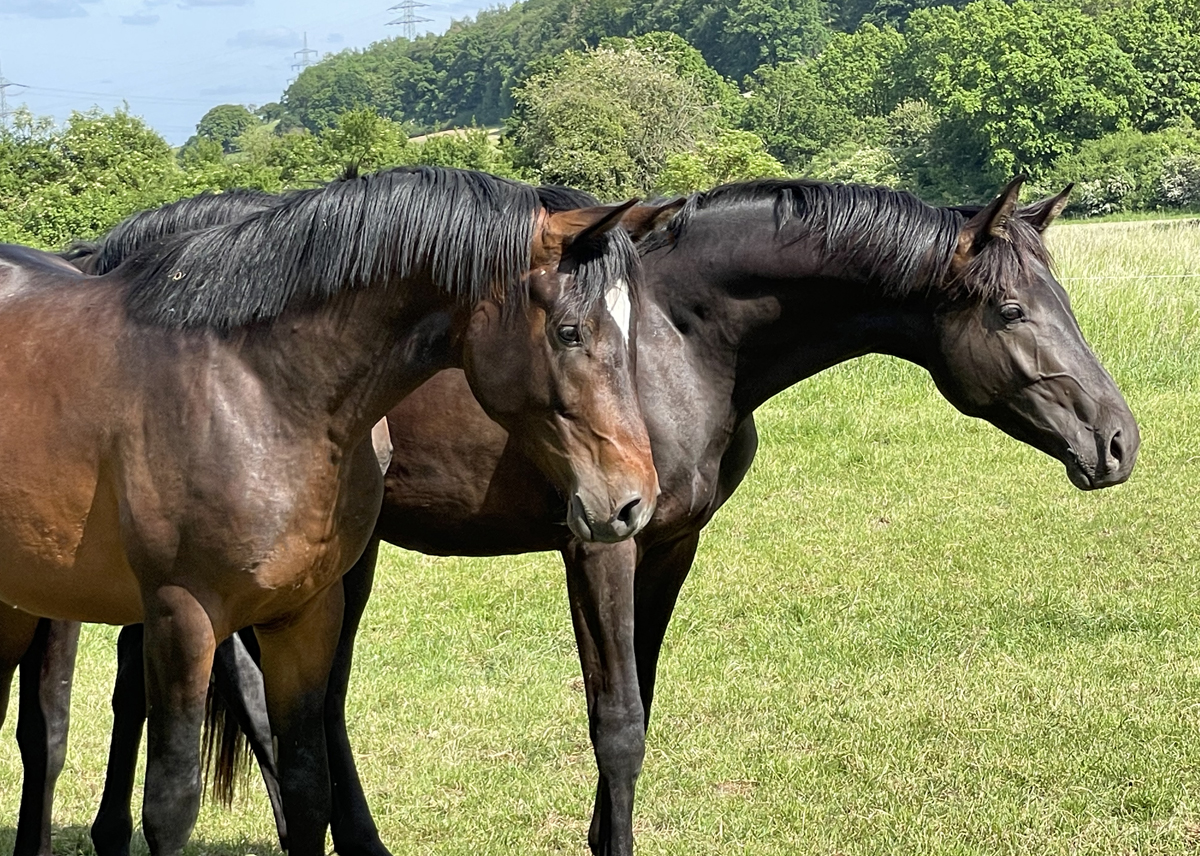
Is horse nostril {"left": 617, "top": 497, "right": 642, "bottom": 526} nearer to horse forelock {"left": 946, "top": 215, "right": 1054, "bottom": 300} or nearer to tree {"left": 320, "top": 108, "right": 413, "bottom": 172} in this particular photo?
horse forelock {"left": 946, "top": 215, "right": 1054, "bottom": 300}

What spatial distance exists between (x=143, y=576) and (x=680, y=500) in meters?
1.48

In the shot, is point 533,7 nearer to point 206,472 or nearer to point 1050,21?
point 1050,21

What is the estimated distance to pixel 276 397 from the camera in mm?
2723

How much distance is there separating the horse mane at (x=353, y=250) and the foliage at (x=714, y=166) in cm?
3515

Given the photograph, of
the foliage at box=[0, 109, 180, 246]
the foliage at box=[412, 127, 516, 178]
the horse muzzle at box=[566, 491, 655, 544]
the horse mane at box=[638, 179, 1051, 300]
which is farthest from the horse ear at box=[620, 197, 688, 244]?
the foliage at box=[412, 127, 516, 178]

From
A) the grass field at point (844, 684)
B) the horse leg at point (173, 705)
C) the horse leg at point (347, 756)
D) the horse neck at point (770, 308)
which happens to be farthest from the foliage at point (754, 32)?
Result: the horse leg at point (173, 705)

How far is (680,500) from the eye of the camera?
356 centimetres

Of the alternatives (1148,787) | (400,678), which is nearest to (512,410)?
(1148,787)

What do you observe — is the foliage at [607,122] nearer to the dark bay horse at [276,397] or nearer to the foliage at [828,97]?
the foliage at [828,97]

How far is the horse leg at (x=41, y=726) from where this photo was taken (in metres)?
3.76

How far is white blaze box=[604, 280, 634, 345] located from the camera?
2521 mm

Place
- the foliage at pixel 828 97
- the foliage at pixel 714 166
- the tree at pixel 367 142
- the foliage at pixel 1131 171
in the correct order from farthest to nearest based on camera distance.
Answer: the foliage at pixel 828 97 < the foliage at pixel 1131 171 < the foliage at pixel 714 166 < the tree at pixel 367 142

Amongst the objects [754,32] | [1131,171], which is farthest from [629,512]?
[754,32]

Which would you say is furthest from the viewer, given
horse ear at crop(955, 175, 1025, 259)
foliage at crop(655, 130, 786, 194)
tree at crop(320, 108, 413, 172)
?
foliage at crop(655, 130, 786, 194)
